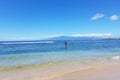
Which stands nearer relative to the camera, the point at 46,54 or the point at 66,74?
the point at 66,74

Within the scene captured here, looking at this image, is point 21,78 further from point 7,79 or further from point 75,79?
point 75,79

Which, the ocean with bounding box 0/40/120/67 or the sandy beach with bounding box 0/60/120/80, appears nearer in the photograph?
the sandy beach with bounding box 0/60/120/80

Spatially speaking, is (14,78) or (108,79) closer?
(108,79)

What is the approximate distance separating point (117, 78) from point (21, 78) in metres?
3.80

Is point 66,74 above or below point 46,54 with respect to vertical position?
above

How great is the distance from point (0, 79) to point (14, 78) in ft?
1.83

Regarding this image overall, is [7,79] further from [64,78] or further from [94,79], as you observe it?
[94,79]

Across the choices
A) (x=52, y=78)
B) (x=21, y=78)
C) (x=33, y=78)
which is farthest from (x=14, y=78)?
(x=52, y=78)

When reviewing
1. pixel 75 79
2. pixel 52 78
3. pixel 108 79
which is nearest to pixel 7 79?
pixel 52 78

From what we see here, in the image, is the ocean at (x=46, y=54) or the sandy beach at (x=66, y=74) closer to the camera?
the sandy beach at (x=66, y=74)

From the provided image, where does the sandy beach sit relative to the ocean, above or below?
above

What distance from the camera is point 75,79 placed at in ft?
25.2

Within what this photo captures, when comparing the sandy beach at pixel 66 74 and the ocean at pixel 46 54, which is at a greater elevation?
the sandy beach at pixel 66 74

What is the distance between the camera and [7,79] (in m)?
8.16
